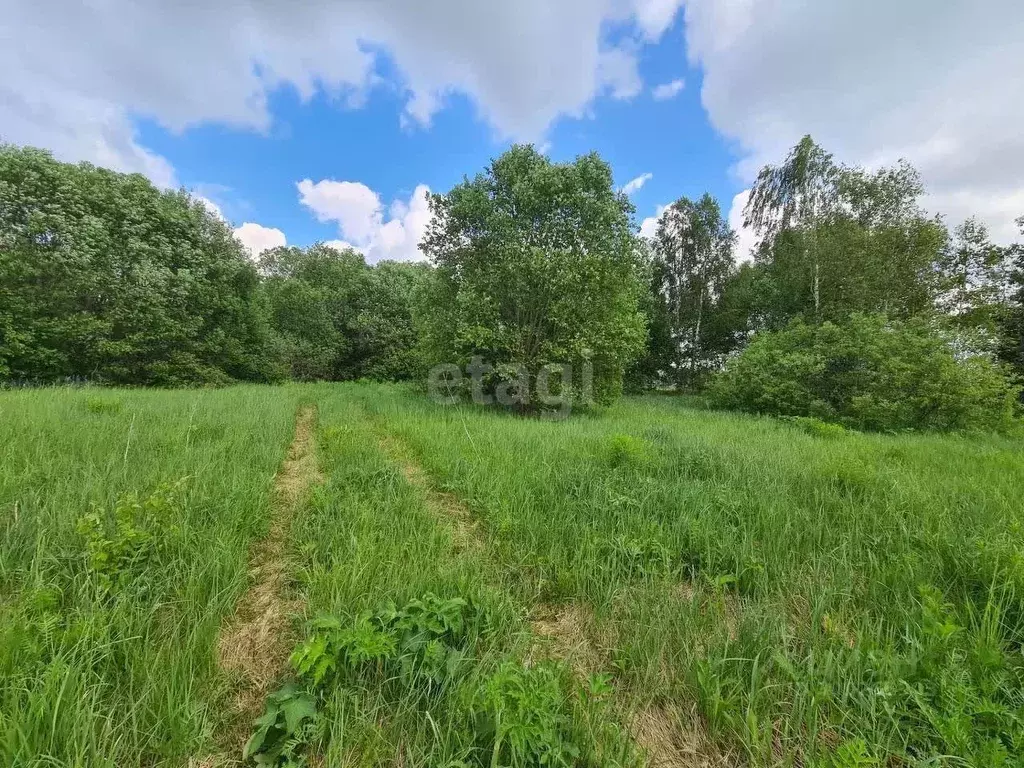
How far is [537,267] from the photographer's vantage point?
10.4m

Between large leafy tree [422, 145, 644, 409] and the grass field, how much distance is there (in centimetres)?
713

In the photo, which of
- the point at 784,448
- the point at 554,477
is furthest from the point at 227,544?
the point at 784,448

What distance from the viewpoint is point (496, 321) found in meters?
10.8

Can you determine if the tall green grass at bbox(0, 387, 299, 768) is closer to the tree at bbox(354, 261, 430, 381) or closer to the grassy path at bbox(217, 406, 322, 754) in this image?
the grassy path at bbox(217, 406, 322, 754)

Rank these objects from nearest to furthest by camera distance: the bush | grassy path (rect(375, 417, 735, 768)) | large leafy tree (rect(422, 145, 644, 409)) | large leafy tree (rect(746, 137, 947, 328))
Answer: grassy path (rect(375, 417, 735, 768))
the bush
large leafy tree (rect(422, 145, 644, 409))
large leafy tree (rect(746, 137, 947, 328))

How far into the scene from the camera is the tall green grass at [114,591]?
1395 mm

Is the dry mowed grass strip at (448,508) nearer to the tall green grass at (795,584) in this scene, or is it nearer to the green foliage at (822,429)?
the tall green grass at (795,584)

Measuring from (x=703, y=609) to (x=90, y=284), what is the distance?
74.6 feet

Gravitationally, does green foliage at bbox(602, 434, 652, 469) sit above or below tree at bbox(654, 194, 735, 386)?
below

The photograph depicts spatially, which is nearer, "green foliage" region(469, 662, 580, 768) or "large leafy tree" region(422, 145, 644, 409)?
"green foliage" region(469, 662, 580, 768)

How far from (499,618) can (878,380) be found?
14109 millimetres

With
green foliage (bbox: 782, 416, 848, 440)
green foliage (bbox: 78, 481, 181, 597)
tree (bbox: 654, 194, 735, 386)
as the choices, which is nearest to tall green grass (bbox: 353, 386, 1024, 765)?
green foliage (bbox: 78, 481, 181, 597)

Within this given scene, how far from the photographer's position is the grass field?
1.48m

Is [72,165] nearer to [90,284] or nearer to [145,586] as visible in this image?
[90,284]
